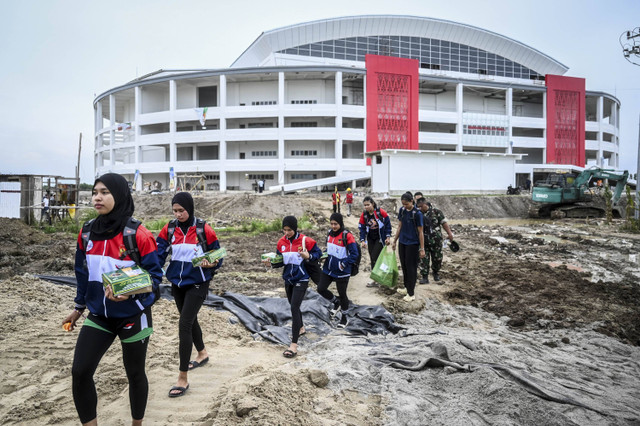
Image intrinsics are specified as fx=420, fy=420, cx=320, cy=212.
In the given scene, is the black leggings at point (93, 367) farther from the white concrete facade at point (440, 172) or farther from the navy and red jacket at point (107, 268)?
the white concrete facade at point (440, 172)

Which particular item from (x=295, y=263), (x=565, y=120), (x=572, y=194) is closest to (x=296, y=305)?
(x=295, y=263)

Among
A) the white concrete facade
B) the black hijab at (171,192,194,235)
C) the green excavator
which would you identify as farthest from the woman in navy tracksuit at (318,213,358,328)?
the white concrete facade

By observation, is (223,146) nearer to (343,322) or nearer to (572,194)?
(572,194)

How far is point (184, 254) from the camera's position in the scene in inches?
160

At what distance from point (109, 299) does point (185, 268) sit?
1.21m

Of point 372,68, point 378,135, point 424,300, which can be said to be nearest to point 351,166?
point 378,135

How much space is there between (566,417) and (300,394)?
2134 mm

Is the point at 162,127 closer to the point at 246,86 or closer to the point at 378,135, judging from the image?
the point at 246,86

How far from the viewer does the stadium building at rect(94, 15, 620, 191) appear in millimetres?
41844

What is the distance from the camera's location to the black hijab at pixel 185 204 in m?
4.05

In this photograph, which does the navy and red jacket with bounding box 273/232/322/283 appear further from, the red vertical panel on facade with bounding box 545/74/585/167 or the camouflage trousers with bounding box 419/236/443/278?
the red vertical panel on facade with bounding box 545/74/585/167

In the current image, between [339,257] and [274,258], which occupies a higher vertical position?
[274,258]

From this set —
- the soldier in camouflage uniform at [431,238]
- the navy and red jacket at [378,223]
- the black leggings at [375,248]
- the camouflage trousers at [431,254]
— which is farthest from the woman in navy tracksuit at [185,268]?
the camouflage trousers at [431,254]

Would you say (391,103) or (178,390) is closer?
(178,390)
